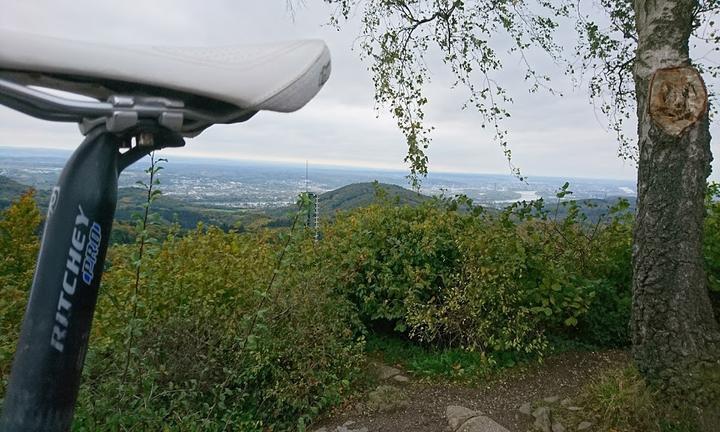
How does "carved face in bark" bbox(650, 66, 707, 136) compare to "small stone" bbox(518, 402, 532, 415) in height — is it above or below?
above

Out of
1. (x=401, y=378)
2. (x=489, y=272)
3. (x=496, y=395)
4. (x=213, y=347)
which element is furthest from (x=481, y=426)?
(x=213, y=347)

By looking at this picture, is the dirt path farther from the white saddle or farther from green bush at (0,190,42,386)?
the white saddle

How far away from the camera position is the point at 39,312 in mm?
1146

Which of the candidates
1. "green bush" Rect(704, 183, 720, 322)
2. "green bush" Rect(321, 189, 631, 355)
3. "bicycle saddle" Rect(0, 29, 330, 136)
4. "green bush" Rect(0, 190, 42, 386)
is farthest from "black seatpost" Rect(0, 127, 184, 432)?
"green bush" Rect(704, 183, 720, 322)

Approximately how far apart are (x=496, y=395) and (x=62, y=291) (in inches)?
132

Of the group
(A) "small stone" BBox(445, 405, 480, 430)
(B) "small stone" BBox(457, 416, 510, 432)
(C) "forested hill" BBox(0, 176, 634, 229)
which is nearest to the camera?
(B) "small stone" BBox(457, 416, 510, 432)

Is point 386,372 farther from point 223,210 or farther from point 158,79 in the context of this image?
point 158,79

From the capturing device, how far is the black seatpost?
114 centimetres

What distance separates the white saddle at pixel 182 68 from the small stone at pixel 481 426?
280 cm

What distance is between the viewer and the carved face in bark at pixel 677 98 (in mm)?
2906

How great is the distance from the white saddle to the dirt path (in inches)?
111

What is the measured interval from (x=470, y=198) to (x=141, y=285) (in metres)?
3.19

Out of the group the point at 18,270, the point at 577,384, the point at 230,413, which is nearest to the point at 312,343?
the point at 230,413

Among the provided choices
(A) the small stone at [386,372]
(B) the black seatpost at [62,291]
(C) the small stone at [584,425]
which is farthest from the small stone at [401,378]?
(B) the black seatpost at [62,291]
